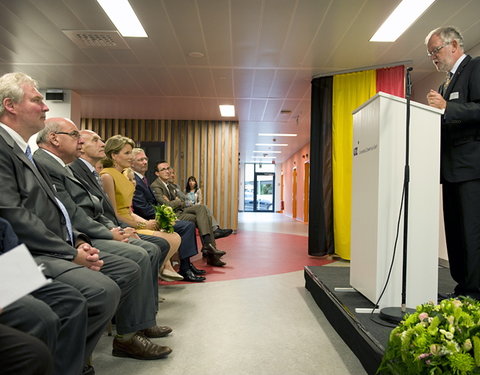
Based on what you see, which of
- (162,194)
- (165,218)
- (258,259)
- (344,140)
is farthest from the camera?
(344,140)

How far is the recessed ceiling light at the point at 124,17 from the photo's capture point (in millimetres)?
4199

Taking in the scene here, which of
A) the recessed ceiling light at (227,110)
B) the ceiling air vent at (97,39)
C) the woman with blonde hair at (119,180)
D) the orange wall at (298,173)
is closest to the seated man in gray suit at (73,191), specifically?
the woman with blonde hair at (119,180)

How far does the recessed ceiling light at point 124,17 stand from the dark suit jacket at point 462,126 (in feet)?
10.9

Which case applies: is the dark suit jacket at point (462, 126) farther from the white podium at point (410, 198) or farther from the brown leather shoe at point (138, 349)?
the brown leather shoe at point (138, 349)

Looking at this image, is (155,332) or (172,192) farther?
(172,192)

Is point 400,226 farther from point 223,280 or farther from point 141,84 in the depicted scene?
point 141,84

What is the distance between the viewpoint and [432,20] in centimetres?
447

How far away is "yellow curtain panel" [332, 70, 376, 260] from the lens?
20.1ft

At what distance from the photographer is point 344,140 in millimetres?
6273

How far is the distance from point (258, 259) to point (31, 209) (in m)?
4.66

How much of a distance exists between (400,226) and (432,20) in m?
3.23

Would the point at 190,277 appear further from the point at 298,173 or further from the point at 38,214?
the point at 298,173

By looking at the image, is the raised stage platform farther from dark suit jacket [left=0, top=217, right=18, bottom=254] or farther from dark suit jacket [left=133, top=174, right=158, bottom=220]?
dark suit jacket [left=133, top=174, right=158, bottom=220]

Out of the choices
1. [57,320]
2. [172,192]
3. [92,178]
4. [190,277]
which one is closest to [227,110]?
[172,192]
